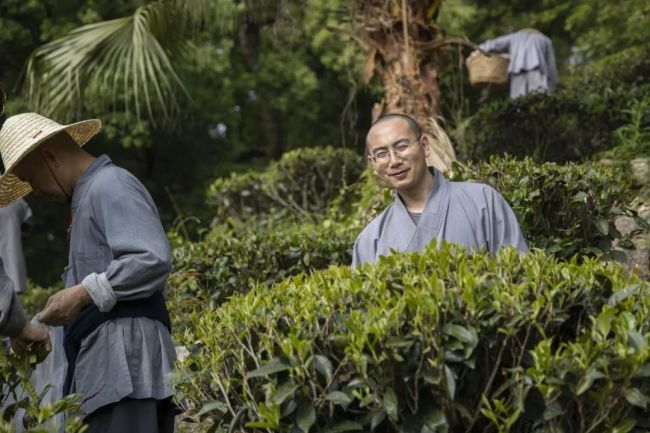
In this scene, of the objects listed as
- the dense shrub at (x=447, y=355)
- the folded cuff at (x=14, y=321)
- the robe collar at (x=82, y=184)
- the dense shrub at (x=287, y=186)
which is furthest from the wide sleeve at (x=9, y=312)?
the dense shrub at (x=287, y=186)

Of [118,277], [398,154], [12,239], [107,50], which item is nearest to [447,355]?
[118,277]

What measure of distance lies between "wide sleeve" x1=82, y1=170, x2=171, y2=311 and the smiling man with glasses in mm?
955

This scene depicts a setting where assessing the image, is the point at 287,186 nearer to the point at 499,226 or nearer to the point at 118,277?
the point at 499,226

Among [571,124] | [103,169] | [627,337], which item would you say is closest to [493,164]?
[103,169]

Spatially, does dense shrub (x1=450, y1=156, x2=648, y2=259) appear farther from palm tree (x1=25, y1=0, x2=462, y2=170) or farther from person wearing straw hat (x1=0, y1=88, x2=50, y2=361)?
person wearing straw hat (x1=0, y1=88, x2=50, y2=361)

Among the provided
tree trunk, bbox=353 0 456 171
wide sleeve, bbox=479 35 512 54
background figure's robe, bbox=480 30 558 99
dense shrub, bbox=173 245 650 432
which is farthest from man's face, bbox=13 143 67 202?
wide sleeve, bbox=479 35 512 54

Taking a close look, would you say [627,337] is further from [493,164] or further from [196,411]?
[493,164]

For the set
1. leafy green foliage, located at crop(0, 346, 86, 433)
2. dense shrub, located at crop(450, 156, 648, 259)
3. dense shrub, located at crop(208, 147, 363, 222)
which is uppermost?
leafy green foliage, located at crop(0, 346, 86, 433)

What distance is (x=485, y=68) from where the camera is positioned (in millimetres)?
10523

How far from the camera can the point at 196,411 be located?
3053mm

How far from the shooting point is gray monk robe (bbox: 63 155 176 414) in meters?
3.19

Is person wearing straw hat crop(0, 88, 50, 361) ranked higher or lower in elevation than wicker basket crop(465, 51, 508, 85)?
higher

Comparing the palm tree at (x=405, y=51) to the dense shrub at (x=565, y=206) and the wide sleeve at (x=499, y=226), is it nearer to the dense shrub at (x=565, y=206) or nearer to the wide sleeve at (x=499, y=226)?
the dense shrub at (x=565, y=206)

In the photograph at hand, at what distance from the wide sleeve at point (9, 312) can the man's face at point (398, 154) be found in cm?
157
